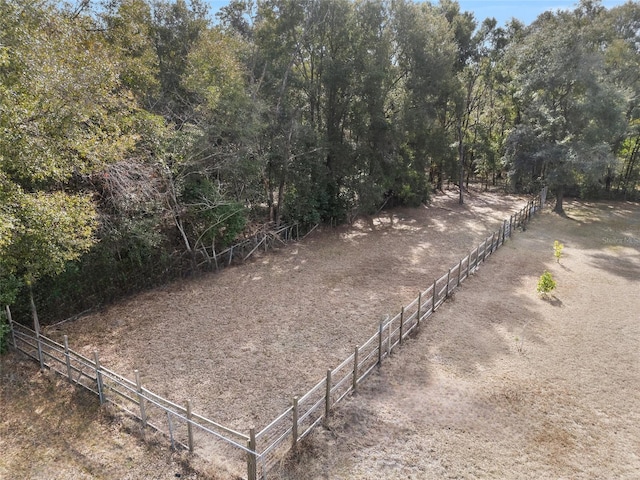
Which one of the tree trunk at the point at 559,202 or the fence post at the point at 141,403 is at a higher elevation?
the tree trunk at the point at 559,202

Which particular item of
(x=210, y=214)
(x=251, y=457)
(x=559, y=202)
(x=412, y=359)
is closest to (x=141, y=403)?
(x=251, y=457)

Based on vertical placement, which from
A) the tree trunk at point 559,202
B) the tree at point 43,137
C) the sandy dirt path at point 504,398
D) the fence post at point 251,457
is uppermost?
the tree at point 43,137

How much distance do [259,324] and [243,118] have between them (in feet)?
20.9

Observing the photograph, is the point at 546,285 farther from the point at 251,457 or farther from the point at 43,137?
the point at 43,137

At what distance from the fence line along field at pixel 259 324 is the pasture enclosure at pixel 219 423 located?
313 mm

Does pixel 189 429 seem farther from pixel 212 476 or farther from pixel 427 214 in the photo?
pixel 427 214

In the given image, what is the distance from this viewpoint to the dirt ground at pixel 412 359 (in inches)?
221

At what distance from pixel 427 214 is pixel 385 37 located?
355 inches

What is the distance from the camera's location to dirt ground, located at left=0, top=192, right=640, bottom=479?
562 cm

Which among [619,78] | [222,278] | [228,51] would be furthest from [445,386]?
[619,78]

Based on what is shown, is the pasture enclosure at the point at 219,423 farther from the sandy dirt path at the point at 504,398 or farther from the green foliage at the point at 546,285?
the green foliage at the point at 546,285

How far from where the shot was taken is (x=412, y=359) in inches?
310

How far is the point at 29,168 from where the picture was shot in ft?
19.7

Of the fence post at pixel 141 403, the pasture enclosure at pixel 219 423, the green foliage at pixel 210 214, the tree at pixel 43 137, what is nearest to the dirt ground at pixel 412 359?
the pasture enclosure at pixel 219 423
